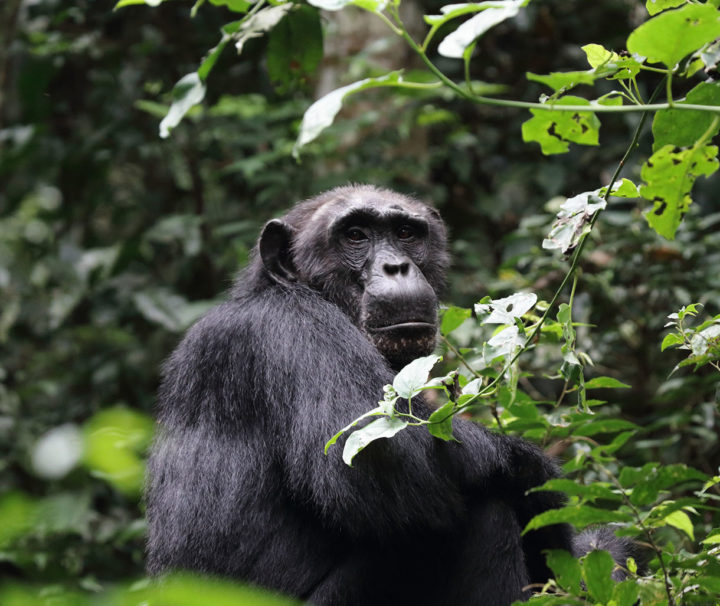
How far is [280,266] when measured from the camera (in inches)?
157

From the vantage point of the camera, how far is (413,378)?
2393 millimetres

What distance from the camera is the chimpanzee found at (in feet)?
10.3

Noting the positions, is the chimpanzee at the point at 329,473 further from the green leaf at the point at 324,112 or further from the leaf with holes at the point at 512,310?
the green leaf at the point at 324,112

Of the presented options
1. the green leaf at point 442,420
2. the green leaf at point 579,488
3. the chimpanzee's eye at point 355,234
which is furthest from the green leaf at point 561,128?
the chimpanzee's eye at point 355,234

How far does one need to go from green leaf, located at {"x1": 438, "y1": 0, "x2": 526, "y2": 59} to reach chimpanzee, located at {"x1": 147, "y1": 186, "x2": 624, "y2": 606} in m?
1.51

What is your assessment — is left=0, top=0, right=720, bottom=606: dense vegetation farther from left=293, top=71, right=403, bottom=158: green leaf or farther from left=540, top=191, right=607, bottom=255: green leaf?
left=293, top=71, right=403, bottom=158: green leaf

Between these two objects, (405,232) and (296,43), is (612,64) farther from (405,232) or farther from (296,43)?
(405,232)

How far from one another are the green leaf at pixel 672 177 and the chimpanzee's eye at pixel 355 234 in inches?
69.5

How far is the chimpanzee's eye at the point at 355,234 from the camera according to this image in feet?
13.0

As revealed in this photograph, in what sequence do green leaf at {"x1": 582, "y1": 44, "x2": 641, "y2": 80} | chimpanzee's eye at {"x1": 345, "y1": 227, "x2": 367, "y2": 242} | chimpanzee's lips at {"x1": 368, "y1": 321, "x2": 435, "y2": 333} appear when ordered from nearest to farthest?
green leaf at {"x1": 582, "y1": 44, "x2": 641, "y2": 80} → chimpanzee's lips at {"x1": 368, "y1": 321, "x2": 435, "y2": 333} → chimpanzee's eye at {"x1": 345, "y1": 227, "x2": 367, "y2": 242}

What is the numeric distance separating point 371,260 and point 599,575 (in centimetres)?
178

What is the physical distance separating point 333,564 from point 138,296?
12.0ft

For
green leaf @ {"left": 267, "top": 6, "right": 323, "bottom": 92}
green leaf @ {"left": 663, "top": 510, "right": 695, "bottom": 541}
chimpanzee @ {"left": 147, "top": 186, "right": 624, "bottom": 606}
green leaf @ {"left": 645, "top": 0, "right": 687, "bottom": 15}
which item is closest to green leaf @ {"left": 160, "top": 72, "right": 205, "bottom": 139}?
green leaf @ {"left": 267, "top": 6, "right": 323, "bottom": 92}

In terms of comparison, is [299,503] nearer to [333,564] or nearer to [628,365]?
[333,564]
